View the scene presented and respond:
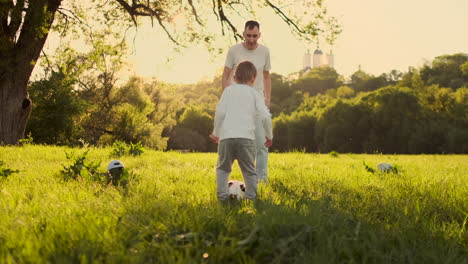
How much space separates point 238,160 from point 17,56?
11.4m

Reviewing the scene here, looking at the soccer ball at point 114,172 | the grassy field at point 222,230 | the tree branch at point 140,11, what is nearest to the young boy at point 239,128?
the grassy field at point 222,230

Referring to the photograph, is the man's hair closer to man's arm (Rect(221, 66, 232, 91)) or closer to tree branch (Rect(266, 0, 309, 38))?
man's arm (Rect(221, 66, 232, 91))

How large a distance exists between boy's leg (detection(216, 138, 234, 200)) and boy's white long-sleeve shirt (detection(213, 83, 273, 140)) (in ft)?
0.29

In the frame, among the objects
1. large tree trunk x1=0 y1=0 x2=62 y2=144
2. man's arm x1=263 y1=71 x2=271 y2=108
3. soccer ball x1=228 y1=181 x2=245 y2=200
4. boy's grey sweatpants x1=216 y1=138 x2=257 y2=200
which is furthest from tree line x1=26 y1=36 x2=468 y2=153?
boy's grey sweatpants x1=216 y1=138 x2=257 y2=200

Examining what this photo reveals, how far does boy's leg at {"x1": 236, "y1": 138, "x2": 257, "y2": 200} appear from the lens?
3938mm

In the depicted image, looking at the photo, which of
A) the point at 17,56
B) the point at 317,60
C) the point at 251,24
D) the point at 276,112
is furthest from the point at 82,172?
the point at 317,60

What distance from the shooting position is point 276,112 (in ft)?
290

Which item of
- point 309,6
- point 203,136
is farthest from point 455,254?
point 203,136

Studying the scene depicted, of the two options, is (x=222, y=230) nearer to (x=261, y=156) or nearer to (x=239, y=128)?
(x=239, y=128)

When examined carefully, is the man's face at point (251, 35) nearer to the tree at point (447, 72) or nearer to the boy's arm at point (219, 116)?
the boy's arm at point (219, 116)

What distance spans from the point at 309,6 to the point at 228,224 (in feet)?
43.8

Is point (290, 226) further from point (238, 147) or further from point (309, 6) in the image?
point (309, 6)

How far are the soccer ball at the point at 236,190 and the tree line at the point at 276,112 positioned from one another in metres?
12.2

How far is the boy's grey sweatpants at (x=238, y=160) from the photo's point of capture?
12.9 ft
